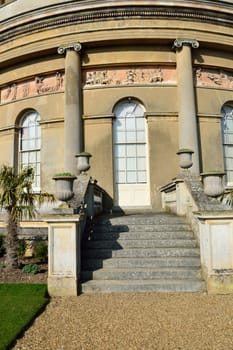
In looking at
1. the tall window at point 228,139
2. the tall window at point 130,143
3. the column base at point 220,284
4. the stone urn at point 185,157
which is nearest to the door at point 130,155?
the tall window at point 130,143

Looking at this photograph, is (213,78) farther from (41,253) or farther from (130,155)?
(41,253)

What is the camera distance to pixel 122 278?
21.8 ft

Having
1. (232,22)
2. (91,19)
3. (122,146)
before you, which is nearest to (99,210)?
(122,146)

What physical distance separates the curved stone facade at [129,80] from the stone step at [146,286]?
604 cm

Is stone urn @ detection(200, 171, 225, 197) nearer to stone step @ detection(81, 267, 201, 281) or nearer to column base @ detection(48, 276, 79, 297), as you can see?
stone step @ detection(81, 267, 201, 281)

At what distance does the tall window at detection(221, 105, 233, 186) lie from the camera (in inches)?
528

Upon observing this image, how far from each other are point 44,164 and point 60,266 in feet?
25.0

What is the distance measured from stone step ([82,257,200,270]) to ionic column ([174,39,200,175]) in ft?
18.4

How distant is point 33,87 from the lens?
562 inches

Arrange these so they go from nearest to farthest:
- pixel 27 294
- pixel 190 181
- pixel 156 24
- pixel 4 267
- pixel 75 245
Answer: pixel 27 294 → pixel 75 245 → pixel 4 267 → pixel 190 181 → pixel 156 24

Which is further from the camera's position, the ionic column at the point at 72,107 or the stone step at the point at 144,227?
the ionic column at the point at 72,107

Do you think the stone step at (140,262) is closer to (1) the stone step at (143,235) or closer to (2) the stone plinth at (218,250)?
(2) the stone plinth at (218,250)

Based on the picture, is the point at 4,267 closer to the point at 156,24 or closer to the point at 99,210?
the point at 99,210

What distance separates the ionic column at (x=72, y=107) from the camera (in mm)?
12370
